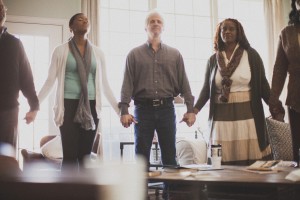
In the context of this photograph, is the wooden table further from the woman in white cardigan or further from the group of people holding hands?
the woman in white cardigan

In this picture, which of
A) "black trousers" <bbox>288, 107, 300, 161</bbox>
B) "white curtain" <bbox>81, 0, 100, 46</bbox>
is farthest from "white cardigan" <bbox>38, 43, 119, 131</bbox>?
"white curtain" <bbox>81, 0, 100, 46</bbox>

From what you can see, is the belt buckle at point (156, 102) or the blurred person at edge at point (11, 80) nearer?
the blurred person at edge at point (11, 80)

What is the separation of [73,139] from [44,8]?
10.1 feet

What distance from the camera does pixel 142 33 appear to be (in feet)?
17.8

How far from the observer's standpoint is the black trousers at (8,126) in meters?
2.05

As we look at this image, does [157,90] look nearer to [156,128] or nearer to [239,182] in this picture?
[156,128]

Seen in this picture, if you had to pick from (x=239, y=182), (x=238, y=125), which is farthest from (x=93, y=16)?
(x=239, y=182)

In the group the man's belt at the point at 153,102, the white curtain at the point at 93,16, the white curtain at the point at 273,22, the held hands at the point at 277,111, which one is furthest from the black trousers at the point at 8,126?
the white curtain at the point at 273,22

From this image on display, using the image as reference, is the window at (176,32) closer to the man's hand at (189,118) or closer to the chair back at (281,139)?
the chair back at (281,139)

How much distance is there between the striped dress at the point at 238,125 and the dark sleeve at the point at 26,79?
1195mm

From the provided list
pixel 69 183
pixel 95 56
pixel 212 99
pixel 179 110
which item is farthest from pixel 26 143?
pixel 69 183

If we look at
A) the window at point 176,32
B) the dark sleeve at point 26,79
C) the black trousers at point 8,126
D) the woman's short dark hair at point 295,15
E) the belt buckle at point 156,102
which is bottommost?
the black trousers at point 8,126

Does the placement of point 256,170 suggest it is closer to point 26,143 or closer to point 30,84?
point 30,84

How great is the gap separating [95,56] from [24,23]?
8.66 feet
